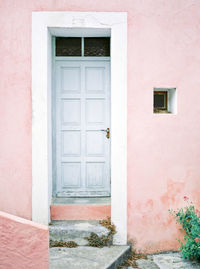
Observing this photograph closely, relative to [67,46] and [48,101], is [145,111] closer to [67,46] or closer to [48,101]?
[48,101]

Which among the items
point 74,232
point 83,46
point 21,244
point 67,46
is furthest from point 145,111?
point 21,244

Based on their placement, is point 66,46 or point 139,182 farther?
point 66,46

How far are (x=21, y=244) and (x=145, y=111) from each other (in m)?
2.40

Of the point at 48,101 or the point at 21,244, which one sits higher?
the point at 48,101

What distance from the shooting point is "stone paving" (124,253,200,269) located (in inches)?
150

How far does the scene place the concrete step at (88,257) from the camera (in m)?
3.49

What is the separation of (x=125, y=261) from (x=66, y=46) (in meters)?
3.34

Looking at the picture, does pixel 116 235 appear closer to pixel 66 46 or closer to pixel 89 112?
pixel 89 112

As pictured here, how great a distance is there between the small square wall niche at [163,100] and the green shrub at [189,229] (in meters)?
1.45

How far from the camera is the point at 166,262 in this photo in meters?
3.94

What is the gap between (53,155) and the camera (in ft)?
15.5

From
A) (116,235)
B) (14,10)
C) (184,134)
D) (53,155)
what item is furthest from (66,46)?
(116,235)

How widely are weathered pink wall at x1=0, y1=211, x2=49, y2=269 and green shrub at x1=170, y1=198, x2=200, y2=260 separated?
1977 millimetres

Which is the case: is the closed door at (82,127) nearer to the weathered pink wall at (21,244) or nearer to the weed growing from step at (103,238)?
the weed growing from step at (103,238)
